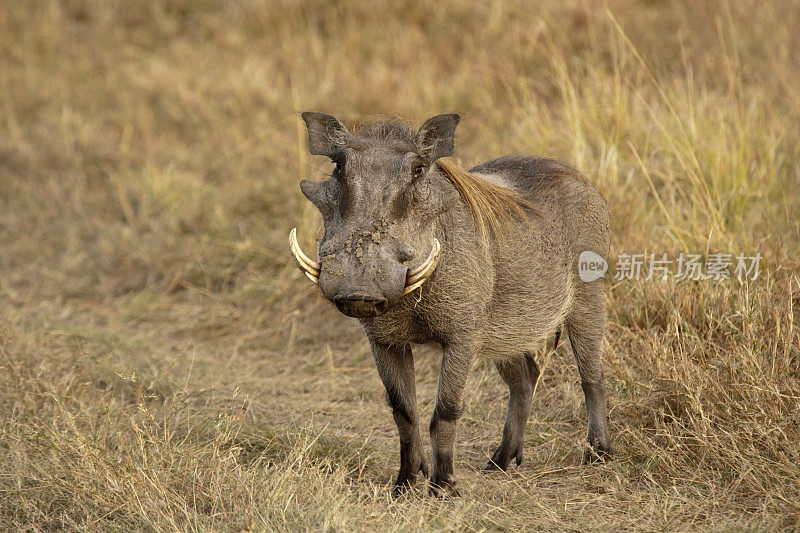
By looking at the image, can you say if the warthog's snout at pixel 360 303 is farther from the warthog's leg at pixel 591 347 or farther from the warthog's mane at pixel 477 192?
the warthog's leg at pixel 591 347

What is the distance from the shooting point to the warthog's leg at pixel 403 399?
11.3ft

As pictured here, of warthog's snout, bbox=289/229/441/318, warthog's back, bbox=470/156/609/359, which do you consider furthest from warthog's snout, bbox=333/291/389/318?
warthog's back, bbox=470/156/609/359

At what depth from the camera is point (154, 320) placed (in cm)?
602

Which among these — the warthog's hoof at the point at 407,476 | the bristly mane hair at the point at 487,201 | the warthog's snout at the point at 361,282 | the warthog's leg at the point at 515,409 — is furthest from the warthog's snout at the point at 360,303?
the warthog's leg at the point at 515,409

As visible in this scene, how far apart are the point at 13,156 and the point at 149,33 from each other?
2592 mm

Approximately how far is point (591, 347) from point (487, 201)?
0.92 meters

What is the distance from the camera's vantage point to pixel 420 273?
291cm

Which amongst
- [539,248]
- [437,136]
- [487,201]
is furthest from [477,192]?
[539,248]

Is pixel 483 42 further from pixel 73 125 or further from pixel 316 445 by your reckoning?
pixel 316 445

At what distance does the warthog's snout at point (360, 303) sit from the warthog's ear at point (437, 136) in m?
0.65

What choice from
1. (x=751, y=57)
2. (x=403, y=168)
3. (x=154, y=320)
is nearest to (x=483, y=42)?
(x=751, y=57)

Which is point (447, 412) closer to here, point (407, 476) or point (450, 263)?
point (407, 476)

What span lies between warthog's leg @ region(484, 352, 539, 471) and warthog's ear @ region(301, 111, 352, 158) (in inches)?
51.0

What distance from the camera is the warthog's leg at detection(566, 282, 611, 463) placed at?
391 centimetres
